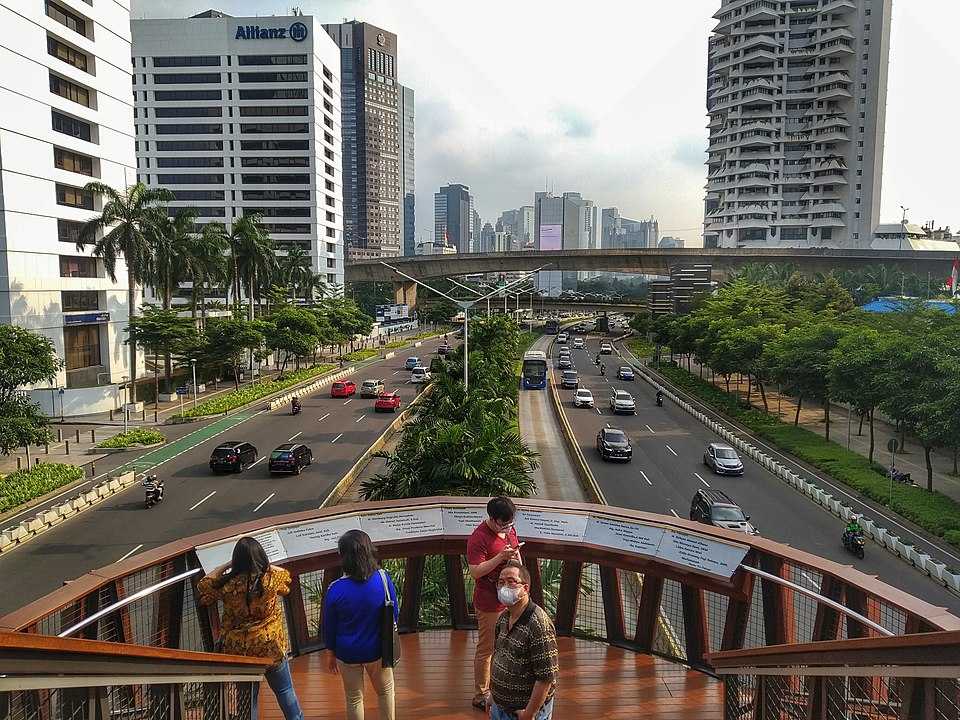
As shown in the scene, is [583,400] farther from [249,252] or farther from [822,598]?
[822,598]

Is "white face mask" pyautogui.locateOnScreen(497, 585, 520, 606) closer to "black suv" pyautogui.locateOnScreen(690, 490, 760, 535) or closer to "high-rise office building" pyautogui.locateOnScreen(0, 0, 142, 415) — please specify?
"black suv" pyautogui.locateOnScreen(690, 490, 760, 535)

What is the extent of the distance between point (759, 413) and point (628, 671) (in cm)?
3538

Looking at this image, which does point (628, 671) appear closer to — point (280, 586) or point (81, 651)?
point (280, 586)

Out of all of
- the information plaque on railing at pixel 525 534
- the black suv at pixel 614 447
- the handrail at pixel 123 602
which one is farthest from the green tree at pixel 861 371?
the handrail at pixel 123 602

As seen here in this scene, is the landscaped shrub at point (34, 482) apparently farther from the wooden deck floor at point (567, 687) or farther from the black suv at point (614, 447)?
the black suv at point (614, 447)

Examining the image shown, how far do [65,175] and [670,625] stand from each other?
42.2 meters

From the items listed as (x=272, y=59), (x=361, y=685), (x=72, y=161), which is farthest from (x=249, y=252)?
(x=361, y=685)

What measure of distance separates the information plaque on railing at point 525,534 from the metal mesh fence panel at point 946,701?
2920 mm

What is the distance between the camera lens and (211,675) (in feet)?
13.4

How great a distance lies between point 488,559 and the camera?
17.5 ft

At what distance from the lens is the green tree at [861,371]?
26.7 meters


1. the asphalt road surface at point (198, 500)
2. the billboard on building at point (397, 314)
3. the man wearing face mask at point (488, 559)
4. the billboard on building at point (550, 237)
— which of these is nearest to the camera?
the man wearing face mask at point (488, 559)

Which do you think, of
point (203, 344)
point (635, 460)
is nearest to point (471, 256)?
point (203, 344)

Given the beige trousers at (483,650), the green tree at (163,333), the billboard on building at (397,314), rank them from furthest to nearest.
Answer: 1. the billboard on building at (397,314)
2. the green tree at (163,333)
3. the beige trousers at (483,650)
